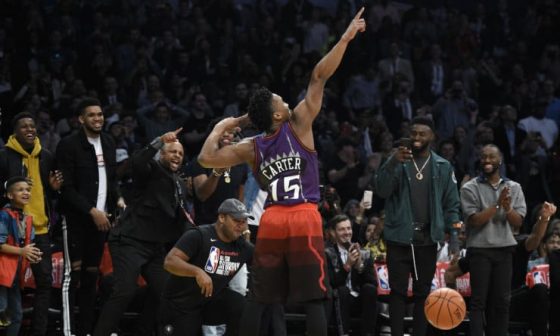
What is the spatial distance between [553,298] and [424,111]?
4.97m

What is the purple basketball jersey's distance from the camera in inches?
272

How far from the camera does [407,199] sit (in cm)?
876

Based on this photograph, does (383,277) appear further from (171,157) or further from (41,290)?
(41,290)

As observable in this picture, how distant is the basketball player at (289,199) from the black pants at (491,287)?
254cm

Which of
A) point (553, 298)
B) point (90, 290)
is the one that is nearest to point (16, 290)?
point (90, 290)

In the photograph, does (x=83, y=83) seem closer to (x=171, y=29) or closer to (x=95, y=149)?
(x=171, y=29)

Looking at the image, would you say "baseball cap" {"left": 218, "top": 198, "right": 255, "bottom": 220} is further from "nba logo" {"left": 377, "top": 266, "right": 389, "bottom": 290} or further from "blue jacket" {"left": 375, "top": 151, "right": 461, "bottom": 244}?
"nba logo" {"left": 377, "top": 266, "right": 389, "bottom": 290}

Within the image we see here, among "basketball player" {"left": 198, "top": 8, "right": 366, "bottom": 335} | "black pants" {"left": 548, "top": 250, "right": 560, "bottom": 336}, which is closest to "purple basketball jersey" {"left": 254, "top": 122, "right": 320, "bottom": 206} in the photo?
"basketball player" {"left": 198, "top": 8, "right": 366, "bottom": 335}

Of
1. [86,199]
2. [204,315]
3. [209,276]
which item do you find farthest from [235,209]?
[86,199]

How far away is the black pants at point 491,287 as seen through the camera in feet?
29.3

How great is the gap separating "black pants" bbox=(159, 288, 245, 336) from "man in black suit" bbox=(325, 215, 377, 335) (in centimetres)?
134

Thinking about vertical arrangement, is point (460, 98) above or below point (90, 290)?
above

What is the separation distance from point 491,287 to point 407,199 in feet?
3.80

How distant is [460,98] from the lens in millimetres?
15547
